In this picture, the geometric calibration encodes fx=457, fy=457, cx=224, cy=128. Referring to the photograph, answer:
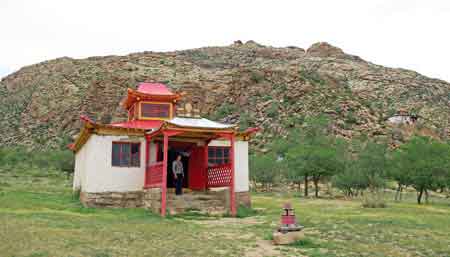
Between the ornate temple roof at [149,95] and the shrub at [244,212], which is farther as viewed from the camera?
the ornate temple roof at [149,95]

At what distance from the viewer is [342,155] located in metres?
30.8

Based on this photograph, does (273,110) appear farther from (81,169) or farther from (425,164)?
(81,169)

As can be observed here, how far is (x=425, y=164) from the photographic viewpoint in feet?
72.8

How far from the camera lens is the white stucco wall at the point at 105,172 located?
17672 mm

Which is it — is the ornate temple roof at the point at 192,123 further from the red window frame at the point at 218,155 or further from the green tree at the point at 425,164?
the green tree at the point at 425,164

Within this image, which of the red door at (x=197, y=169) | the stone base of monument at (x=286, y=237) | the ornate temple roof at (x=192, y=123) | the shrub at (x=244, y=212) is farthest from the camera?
the red door at (x=197, y=169)

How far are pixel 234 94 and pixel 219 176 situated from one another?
4281 cm

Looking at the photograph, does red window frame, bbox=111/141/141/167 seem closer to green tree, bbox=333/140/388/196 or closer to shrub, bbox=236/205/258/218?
shrub, bbox=236/205/258/218

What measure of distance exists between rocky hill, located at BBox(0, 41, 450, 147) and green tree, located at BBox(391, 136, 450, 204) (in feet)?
73.8

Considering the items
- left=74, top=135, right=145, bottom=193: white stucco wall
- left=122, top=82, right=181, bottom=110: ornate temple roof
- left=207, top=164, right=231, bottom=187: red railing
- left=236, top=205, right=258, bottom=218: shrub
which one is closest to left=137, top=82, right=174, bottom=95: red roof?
left=122, top=82, right=181, bottom=110: ornate temple roof

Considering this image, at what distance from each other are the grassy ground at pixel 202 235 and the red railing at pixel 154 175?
4.62 feet

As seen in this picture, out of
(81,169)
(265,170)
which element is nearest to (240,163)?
(81,169)

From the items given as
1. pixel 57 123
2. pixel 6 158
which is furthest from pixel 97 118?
pixel 6 158

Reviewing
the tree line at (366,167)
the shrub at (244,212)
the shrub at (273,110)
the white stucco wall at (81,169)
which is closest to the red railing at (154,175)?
the white stucco wall at (81,169)
